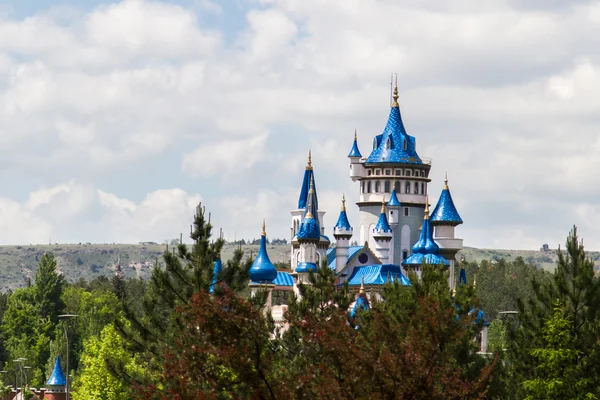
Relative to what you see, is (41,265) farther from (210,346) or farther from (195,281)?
(210,346)

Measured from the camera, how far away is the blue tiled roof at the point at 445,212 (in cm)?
10356

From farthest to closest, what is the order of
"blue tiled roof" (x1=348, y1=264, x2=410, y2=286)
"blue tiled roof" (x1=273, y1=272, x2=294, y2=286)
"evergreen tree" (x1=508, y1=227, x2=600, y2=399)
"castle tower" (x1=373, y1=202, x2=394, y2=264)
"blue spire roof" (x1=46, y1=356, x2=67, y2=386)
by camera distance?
"castle tower" (x1=373, y1=202, x2=394, y2=264)
"blue tiled roof" (x1=273, y1=272, x2=294, y2=286)
"blue tiled roof" (x1=348, y1=264, x2=410, y2=286)
"blue spire roof" (x1=46, y1=356, x2=67, y2=386)
"evergreen tree" (x1=508, y1=227, x2=600, y2=399)

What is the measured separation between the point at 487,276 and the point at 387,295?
101 meters

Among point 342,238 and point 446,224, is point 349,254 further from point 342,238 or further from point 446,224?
point 446,224

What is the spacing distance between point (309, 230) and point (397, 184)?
37.5 feet

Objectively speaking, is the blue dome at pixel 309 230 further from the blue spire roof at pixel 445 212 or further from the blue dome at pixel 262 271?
the blue spire roof at pixel 445 212

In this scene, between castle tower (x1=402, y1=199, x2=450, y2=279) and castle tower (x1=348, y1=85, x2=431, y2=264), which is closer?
castle tower (x1=402, y1=199, x2=450, y2=279)

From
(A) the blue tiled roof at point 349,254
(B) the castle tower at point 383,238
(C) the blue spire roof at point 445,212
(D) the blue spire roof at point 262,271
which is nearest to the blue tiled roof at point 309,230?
(D) the blue spire roof at point 262,271

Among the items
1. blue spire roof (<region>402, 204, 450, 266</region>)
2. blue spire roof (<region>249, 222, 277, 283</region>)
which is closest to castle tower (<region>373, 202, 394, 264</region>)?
blue spire roof (<region>402, 204, 450, 266</region>)

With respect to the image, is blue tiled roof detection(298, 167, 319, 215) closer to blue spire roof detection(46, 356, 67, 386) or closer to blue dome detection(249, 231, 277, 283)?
blue dome detection(249, 231, 277, 283)

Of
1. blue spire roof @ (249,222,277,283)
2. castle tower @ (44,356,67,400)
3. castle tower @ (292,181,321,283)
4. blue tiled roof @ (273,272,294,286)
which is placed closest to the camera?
castle tower @ (44,356,67,400)

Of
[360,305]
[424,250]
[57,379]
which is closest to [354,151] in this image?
[424,250]

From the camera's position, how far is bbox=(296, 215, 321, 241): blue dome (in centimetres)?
9831

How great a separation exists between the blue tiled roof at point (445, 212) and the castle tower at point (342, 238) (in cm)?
554
